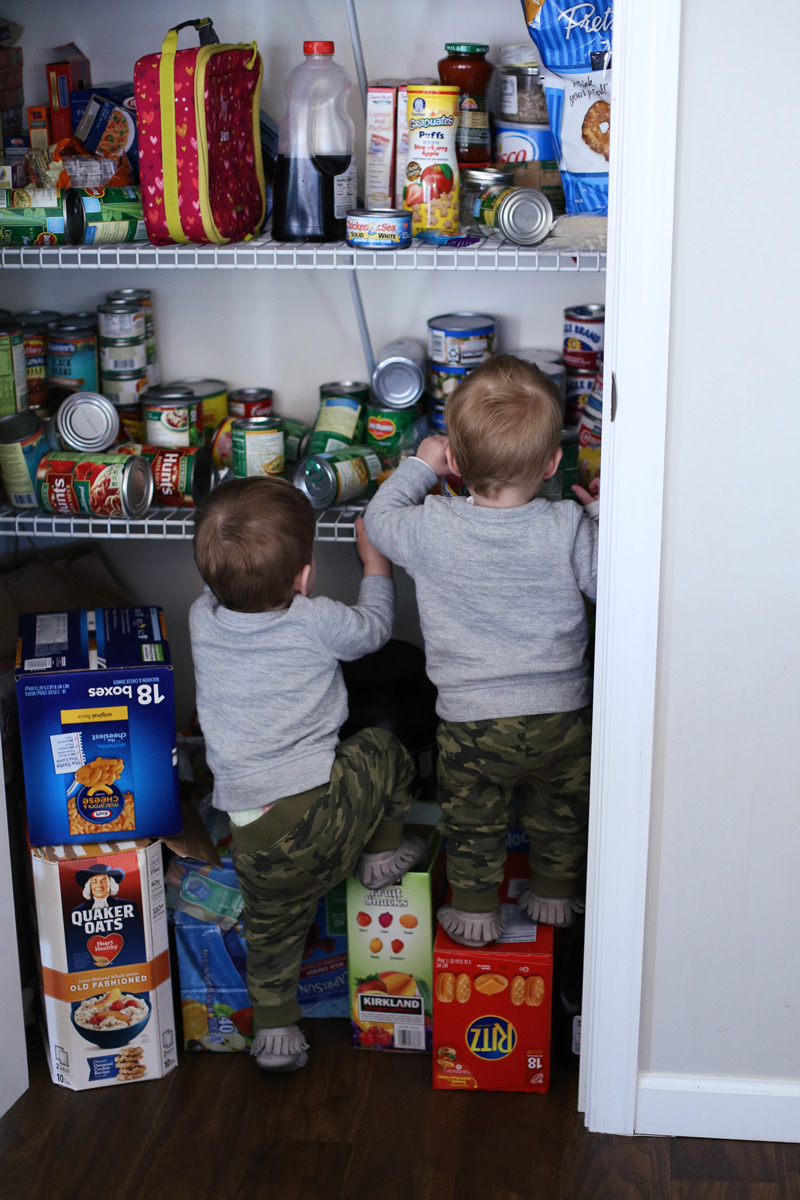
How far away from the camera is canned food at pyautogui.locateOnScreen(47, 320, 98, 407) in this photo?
6.52 feet

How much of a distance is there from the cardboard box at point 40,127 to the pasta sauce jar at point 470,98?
2.09 ft

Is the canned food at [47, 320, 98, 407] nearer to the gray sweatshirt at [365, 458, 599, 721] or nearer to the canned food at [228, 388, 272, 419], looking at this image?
the canned food at [228, 388, 272, 419]

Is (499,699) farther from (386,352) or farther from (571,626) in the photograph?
(386,352)

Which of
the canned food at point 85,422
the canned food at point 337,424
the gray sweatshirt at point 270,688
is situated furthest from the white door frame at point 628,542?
the canned food at point 85,422

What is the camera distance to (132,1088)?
5.71ft

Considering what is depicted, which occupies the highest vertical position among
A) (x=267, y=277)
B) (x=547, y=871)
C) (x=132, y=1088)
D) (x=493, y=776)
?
(x=267, y=277)

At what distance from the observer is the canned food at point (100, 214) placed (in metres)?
1.75

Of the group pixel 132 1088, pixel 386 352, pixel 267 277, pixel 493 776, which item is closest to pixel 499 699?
pixel 493 776

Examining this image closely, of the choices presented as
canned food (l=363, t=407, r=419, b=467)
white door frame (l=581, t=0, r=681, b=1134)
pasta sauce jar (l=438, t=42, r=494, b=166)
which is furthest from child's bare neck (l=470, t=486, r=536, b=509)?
pasta sauce jar (l=438, t=42, r=494, b=166)

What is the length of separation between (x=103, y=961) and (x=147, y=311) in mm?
1045

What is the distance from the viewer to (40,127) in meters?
1.96

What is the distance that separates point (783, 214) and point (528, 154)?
58cm

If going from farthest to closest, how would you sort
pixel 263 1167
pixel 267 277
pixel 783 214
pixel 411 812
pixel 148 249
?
pixel 267 277, pixel 411 812, pixel 148 249, pixel 263 1167, pixel 783 214

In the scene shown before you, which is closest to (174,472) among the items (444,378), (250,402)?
(250,402)
